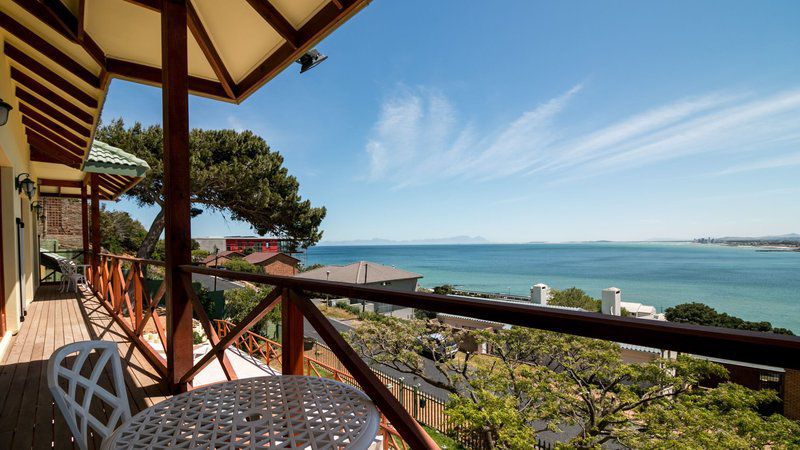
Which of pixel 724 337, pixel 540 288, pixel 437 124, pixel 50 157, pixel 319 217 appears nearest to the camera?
pixel 724 337

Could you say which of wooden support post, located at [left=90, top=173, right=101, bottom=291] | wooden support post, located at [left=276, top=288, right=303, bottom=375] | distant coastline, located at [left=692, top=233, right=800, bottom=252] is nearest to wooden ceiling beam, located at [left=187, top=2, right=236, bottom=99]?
wooden support post, located at [left=276, top=288, right=303, bottom=375]

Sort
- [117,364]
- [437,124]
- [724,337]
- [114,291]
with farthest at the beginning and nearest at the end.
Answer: [437,124], [114,291], [117,364], [724,337]

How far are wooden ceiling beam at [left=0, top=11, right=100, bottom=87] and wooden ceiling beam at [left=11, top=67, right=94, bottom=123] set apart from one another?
0.81 meters

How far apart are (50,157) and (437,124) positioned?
177 ft

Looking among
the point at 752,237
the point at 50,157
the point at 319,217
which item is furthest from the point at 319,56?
the point at 752,237

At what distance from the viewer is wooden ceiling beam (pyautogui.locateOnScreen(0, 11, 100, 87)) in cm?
273

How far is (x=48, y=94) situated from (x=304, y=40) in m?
3.51

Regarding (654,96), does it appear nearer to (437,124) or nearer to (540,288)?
(437,124)

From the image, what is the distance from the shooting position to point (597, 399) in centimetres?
568

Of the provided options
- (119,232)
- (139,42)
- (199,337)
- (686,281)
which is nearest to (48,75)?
(139,42)

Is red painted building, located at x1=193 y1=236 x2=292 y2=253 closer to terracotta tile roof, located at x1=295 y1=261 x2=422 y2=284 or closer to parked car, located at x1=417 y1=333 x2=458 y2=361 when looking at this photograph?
terracotta tile roof, located at x1=295 y1=261 x2=422 y2=284

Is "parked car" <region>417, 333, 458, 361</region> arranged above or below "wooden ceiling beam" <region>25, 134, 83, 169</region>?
below

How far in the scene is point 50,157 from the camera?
6.13m

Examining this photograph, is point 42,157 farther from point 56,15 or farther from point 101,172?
point 56,15
